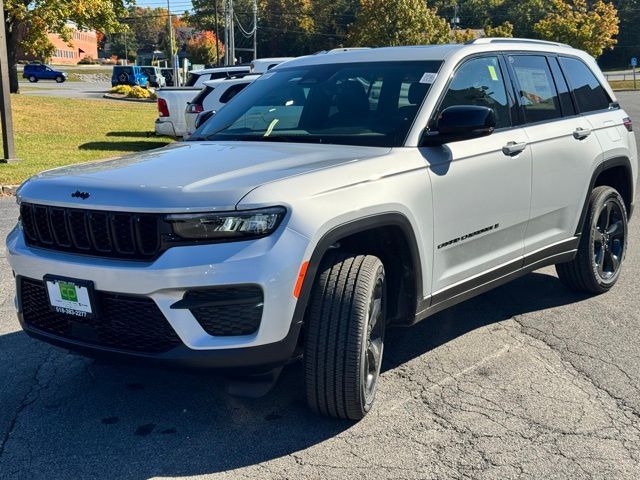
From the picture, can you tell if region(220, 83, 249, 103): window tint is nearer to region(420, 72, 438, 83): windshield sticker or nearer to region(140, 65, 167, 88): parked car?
region(420, 72, 438, 83): windshield sticker

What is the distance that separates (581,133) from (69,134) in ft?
57.3

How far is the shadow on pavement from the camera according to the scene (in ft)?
10.8

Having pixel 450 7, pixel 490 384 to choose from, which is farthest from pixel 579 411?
pixel 450 7

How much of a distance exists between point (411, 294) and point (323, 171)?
88 cm

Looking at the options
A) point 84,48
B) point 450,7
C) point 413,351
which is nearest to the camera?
Result: point 413,351

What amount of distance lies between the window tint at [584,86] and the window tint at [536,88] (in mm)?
346

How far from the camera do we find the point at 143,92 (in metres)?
44.6

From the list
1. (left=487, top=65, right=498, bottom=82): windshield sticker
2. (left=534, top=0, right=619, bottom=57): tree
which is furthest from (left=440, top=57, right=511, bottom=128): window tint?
(left=534, top=0, right=619, bottom=57): tree

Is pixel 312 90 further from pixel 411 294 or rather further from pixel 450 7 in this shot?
pixel 450 7

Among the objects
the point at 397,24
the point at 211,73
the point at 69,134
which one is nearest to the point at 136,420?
the point at 211,73

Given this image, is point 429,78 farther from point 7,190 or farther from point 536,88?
point 7,190

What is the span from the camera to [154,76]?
2520 inches

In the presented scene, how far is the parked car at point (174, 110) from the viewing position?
15773mm

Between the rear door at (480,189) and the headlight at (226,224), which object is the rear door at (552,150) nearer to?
the rear door at (480,189)
